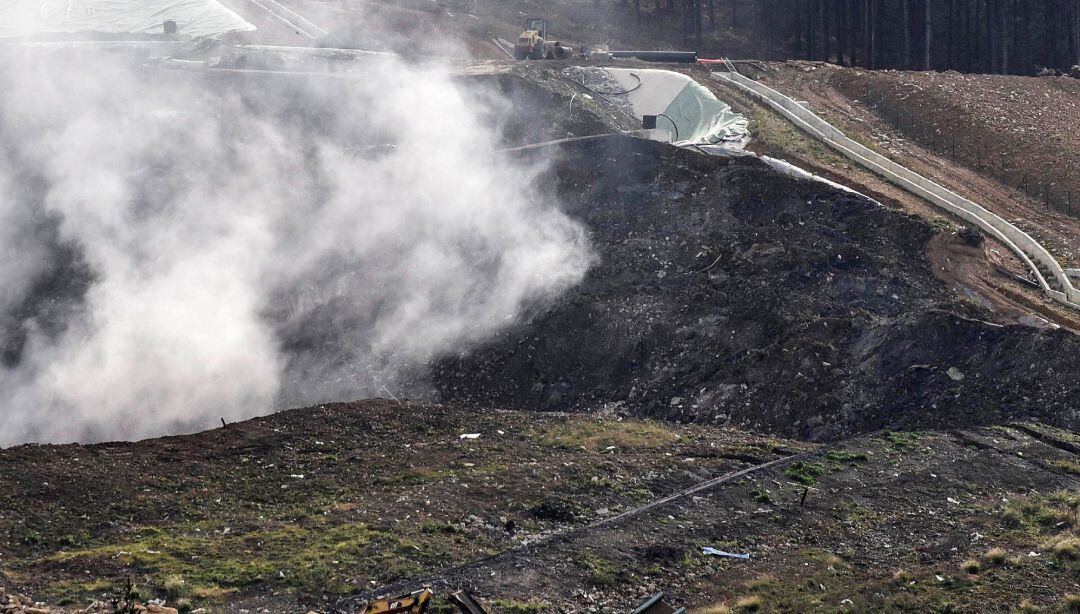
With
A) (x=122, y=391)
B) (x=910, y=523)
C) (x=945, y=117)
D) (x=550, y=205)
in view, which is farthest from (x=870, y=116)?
(x=122, y=391)

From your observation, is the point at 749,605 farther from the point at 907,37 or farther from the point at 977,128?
the point at 907,37

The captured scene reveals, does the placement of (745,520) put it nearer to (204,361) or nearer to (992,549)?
(992,549)

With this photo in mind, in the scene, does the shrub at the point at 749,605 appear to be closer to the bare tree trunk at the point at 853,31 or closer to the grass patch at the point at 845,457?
the grass patch at the point at 845,457

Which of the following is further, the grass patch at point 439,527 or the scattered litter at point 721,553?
the grass patch at point 439,527

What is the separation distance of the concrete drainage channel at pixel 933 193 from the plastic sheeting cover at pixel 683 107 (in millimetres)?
2435

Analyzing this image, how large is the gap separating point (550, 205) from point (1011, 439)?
49.1 ft

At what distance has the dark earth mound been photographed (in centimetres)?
2606

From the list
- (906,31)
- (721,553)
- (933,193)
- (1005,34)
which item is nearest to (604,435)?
(721,553)

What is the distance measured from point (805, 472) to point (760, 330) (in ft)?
19.1

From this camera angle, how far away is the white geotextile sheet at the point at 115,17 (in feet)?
164

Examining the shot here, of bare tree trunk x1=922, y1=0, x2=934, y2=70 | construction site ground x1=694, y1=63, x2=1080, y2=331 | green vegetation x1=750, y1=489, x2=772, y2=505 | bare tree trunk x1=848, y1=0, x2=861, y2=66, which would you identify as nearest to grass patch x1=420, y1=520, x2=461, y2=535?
green vegetation x1=750, y1=489, x2=772, y2=505

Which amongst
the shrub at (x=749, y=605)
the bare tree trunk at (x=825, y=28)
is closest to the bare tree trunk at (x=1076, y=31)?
the bare tree trunk at (x=825, y=28)

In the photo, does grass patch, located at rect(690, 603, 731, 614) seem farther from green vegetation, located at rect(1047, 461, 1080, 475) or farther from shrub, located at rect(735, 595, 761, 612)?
green vegetation, located at rect(1047, 461, 1080, 475)

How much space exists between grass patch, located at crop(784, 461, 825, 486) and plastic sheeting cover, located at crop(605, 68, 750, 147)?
51.7 ft
